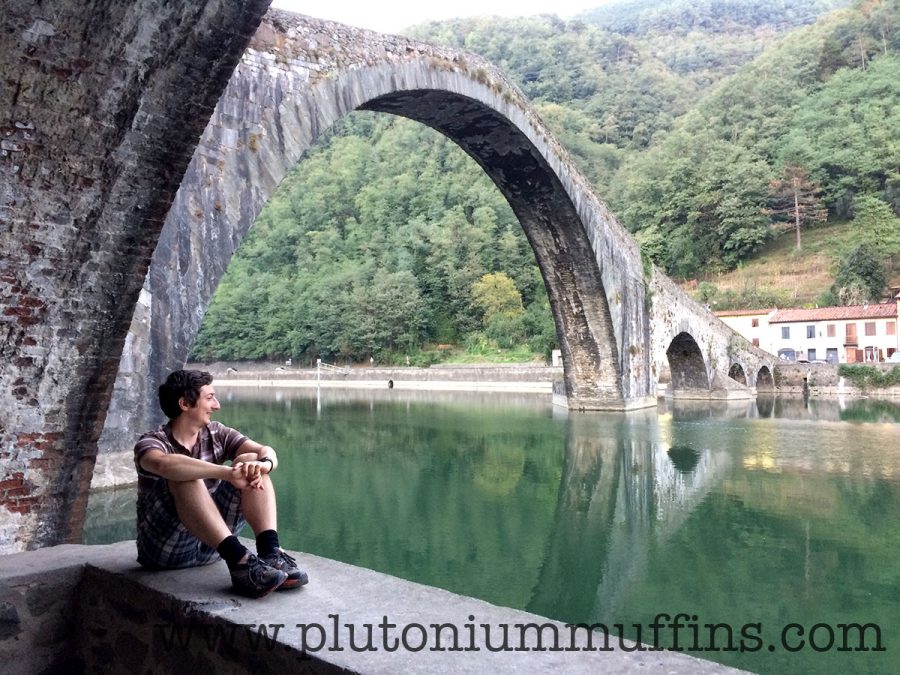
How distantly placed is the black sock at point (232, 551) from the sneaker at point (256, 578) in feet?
0.07

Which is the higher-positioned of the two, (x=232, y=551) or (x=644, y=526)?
(x=232, y=551)

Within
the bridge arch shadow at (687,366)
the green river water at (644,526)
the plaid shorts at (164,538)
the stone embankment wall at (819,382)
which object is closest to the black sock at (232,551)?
the plaid shorts at (164,538)

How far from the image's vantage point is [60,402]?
15.8 ft

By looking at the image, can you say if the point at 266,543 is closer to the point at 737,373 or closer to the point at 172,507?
the point at 172,507

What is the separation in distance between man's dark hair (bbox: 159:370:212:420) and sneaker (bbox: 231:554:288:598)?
0.61 metres

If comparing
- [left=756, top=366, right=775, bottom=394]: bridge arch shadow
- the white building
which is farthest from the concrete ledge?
the white building

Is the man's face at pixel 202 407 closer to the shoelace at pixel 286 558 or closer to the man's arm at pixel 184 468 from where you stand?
the man's arm at pixel 184 468

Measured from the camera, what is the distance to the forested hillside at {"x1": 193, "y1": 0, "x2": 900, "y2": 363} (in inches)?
1574

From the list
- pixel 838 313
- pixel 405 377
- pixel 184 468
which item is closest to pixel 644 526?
pixel 184 468

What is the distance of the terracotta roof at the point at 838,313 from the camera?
95.7ft

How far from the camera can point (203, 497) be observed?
2.20m

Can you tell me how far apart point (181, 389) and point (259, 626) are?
88 cm

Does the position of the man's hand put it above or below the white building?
below

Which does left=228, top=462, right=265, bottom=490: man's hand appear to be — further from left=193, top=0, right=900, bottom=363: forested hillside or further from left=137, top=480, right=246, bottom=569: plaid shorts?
left=193, top=0, right=900, bottom=363: forested hillside
